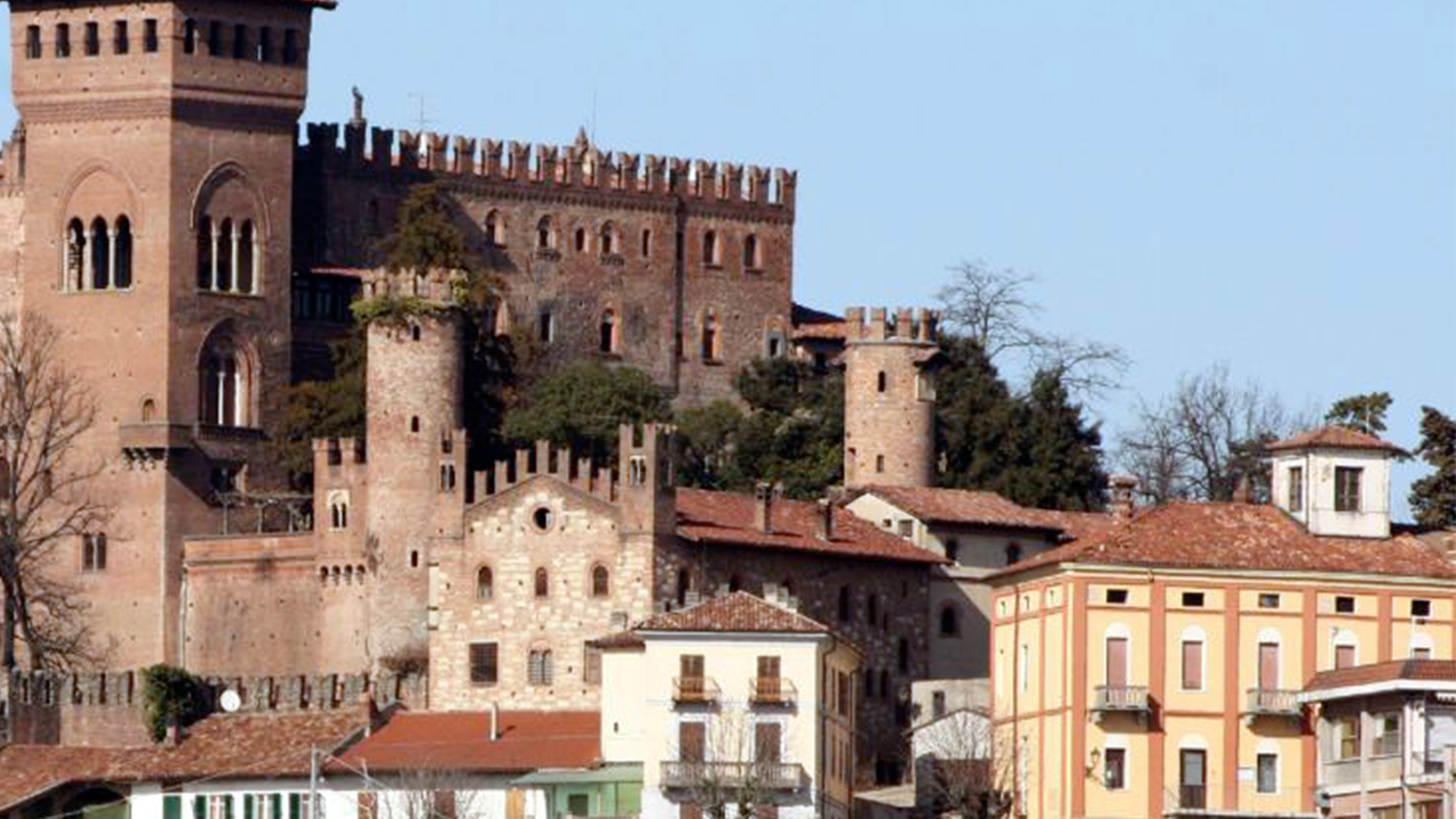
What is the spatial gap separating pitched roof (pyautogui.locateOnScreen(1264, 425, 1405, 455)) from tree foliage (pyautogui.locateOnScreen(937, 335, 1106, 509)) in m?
22.7

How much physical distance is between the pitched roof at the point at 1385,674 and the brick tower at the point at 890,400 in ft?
90.4

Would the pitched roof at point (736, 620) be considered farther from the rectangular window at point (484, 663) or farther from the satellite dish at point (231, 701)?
the satellite dish at point (231, 701)

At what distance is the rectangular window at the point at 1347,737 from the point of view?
106 meters

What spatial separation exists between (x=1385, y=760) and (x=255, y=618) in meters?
35.5

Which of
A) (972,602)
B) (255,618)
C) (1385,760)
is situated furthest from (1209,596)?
(255,618)

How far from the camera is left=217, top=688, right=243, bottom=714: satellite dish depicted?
12862 centimetres

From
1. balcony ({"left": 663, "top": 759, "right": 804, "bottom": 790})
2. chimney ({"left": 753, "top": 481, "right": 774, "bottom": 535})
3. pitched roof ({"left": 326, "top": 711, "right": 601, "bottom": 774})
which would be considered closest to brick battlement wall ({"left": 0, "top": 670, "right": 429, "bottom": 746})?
pitched roof ({"left": 326, "top": 711, "right": 601, "bottom": 774})

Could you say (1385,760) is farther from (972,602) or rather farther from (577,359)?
(577,359)

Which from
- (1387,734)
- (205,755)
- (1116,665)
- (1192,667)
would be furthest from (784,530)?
(1387,734)

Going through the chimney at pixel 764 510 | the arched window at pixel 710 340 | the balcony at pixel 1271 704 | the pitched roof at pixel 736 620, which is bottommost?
the balcony at pixel 1271 704

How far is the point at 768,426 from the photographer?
14475 centimetres

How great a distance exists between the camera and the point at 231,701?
12888 centimetres

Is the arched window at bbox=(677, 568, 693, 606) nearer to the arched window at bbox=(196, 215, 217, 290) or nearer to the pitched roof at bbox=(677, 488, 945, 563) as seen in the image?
the pitched roof at bbox=(677, 488, 945, 563)

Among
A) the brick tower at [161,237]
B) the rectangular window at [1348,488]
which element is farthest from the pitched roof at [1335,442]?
the brick tower at [161,237]
